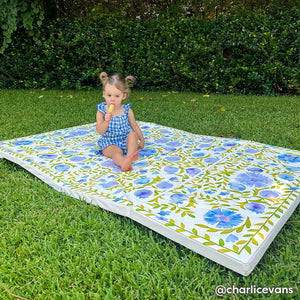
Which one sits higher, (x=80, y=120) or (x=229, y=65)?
(x=229, y=65)

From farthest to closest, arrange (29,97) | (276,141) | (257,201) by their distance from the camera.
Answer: (29,97) < (276,141) < (257,201)

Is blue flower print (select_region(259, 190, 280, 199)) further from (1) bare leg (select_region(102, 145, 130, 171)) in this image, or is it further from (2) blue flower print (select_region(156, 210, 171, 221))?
(1) bare leg (select_region(102, 145, 130, 171))

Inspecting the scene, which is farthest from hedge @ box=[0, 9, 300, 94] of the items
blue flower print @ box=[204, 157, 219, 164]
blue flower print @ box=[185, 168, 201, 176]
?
blue flower print @ box=[185, 168, 201, 176]

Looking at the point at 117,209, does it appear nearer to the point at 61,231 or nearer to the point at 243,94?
the point at 61,231

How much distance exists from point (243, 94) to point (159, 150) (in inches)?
149

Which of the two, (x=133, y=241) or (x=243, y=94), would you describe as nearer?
(x=133, y=241)

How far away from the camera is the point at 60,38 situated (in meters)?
6.37

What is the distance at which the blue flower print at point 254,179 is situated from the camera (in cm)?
195

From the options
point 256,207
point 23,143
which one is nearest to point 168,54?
point 23,143

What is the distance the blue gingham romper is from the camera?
2.55 meters

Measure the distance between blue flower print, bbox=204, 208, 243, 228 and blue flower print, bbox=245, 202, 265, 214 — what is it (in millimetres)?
105

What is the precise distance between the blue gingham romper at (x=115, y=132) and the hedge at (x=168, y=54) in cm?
374

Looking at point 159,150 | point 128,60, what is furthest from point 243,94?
point 159,150

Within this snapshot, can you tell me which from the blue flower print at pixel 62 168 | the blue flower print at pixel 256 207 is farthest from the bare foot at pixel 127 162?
the blue flower print at pixel 256 207
